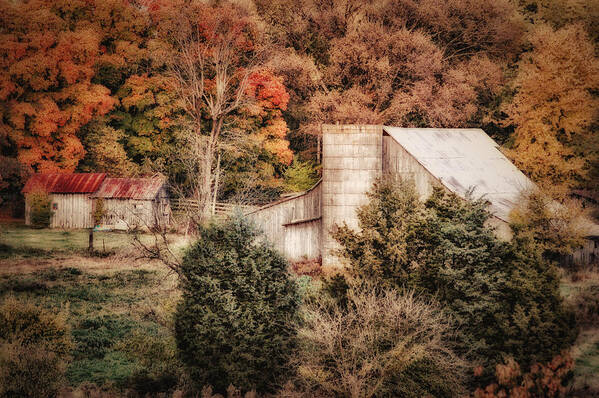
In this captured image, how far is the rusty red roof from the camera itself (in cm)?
3183

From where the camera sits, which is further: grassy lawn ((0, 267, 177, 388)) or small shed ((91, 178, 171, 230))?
small shed ((91, 178, 171, 230))

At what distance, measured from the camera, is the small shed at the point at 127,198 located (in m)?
32.1

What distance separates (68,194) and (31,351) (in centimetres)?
2252

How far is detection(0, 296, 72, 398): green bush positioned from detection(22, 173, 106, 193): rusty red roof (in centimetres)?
1989

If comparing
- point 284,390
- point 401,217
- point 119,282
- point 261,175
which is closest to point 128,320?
point 119,282

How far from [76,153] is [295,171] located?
13310 millimetres


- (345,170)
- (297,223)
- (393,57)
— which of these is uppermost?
(393,57)

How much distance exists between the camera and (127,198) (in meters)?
32.2

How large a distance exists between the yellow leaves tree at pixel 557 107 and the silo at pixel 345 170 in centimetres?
1022

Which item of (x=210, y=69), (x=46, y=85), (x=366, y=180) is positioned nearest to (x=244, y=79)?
(x=210, y=69)

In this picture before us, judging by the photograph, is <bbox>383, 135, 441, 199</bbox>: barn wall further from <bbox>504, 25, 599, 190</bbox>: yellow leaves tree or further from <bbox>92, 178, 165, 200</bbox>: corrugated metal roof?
<bbox>92, 178, 165, 200</bbox>: corrugated metal roof

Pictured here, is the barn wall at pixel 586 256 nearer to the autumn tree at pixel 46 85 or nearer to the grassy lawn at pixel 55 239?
the grassy lawn at pixel 55 239

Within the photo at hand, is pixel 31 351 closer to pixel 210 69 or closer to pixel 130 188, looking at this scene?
pixel 130 188

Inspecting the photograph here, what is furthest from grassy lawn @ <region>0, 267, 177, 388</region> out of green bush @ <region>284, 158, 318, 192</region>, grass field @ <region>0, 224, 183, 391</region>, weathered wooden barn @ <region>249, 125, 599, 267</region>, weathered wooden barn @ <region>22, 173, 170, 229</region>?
green bush @ <region>284, 158, 318, 192</region>
